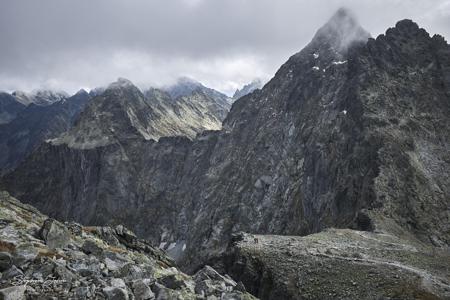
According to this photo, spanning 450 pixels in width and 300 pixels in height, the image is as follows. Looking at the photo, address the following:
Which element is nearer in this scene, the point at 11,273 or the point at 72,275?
the point at 11,273

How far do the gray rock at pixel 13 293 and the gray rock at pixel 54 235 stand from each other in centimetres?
1038

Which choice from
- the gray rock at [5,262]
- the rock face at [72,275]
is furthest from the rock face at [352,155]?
the gray rock at [5,262]

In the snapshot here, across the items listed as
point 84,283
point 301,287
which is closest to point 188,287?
point 84,283

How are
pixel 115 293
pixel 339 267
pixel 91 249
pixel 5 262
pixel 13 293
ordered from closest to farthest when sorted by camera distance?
pixel 13 293 → pixel 115 293 → pixel 5 262 → pixel 91 249 → pixel 339 267

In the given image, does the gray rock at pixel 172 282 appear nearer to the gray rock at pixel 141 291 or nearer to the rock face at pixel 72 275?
the rock face at pixel 72 275

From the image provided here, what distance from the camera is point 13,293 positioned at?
20.2m

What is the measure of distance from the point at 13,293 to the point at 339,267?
161 feet

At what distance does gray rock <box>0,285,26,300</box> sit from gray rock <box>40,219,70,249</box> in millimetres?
10382

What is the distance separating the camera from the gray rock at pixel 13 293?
19938mm

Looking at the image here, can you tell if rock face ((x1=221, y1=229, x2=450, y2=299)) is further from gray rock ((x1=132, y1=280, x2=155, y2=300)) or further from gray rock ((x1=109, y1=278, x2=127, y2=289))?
gray rock ((x1=109, y1=278, x2=127, y2=289))

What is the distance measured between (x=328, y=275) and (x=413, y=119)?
88614mm

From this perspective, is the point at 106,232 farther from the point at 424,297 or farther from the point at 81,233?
the point at 424,297

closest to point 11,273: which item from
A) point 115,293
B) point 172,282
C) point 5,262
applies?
point 5,262

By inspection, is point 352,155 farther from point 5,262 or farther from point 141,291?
point 5,262
